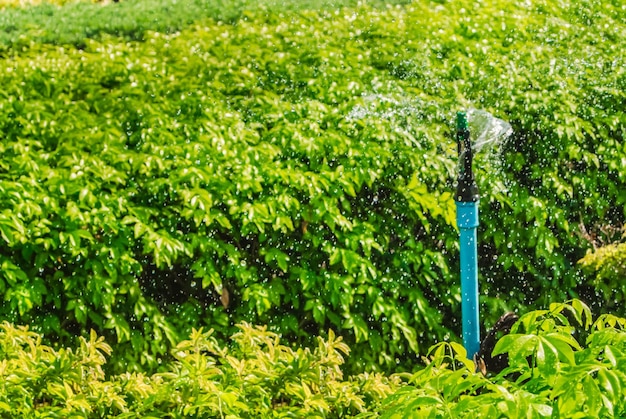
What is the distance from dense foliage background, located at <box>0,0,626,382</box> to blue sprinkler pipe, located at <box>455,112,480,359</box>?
2.69 ft

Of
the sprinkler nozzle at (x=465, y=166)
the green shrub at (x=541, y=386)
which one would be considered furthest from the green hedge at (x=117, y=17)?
the green shrub at (x=541, y=386)

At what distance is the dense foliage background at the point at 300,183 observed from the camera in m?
5.21

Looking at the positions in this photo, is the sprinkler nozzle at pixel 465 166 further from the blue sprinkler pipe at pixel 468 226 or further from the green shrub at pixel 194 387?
the green shrub at pixel 194 387

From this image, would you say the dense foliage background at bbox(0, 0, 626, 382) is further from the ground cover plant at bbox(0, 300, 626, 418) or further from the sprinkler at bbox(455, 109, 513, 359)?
the ground cover plant at bbox(0, 300, 626, 418)

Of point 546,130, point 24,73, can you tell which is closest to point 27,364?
point 24,73

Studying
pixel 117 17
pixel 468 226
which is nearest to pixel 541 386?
pixel 468 226

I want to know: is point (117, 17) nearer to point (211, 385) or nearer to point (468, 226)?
point (468, 226)

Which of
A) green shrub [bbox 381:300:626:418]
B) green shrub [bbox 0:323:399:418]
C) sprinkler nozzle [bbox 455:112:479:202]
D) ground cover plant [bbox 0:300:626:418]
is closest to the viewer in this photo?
green shrub [bbox 381:300:626:418]

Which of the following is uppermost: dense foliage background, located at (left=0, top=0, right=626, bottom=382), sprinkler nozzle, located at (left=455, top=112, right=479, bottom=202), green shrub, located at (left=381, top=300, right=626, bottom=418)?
green shrub, located at (left=381, top=300, right=626, bottom=418)

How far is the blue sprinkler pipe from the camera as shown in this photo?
475cm

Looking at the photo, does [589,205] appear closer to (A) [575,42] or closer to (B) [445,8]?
(A) [575,42]

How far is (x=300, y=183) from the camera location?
18.3 feet

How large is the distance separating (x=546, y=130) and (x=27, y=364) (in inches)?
156

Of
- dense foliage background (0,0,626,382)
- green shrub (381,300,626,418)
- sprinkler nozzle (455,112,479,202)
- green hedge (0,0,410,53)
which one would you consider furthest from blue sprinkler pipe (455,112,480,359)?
green hedge (0,0,410,53)
